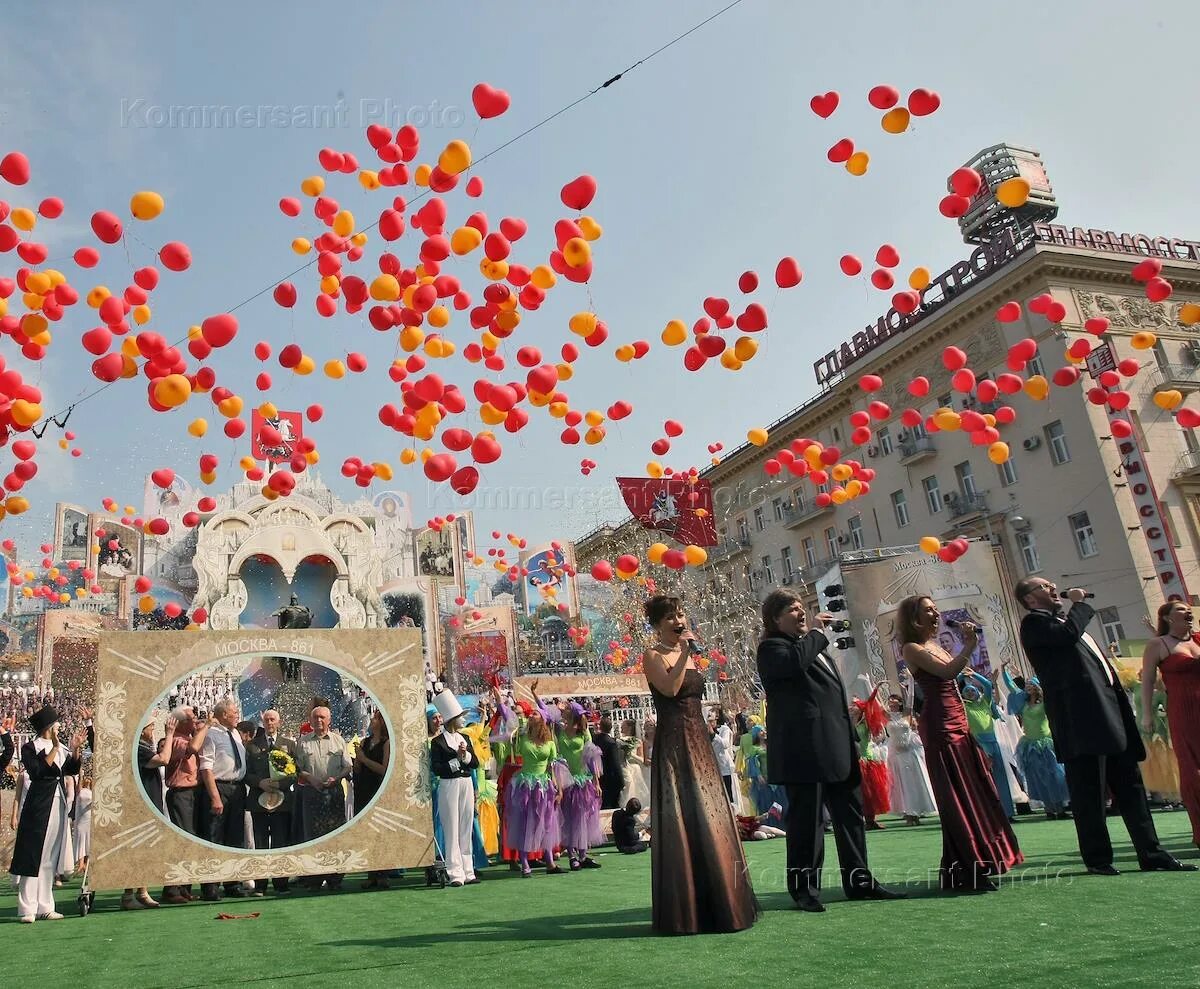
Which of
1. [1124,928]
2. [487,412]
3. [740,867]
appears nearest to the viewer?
[1124,928]

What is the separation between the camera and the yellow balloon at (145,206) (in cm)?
682

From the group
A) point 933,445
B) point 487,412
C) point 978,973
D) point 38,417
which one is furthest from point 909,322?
point 978,973

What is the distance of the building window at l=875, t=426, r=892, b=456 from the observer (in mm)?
32094

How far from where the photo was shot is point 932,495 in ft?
99.8

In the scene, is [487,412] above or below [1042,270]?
below

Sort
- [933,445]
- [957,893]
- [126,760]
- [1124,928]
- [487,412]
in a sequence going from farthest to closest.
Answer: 1. [933,445]
2. [487,412]
3. [126,760]
4. [957,893]
5. [1124,928]

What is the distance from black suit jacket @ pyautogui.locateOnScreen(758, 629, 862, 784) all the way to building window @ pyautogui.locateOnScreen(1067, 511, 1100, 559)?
77.5 feet

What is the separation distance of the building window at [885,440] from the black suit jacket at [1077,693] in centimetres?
2813

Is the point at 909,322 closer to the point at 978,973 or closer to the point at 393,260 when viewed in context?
the point at 393,260

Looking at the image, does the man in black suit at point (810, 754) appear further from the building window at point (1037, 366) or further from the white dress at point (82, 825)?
the building window at point (1037, 366)

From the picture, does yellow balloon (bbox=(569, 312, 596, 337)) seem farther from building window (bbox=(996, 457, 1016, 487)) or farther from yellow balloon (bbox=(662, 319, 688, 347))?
building window (bbox=(996, 457, 1016, 487))

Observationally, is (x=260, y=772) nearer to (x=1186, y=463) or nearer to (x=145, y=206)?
(x=145, y=206)

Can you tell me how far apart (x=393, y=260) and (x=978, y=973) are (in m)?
6.61

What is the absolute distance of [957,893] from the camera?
433 cm
